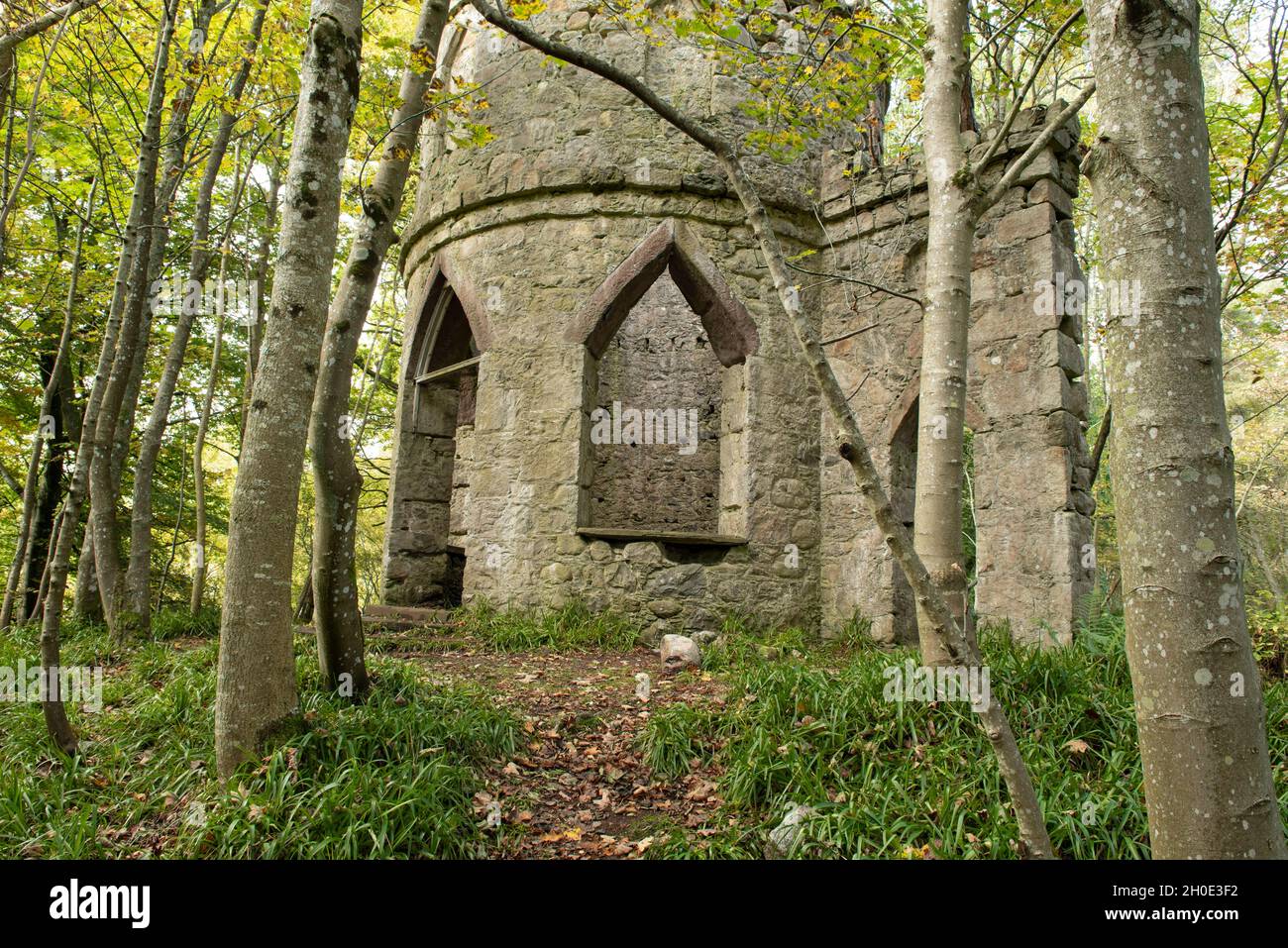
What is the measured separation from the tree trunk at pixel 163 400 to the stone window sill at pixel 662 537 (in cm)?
339

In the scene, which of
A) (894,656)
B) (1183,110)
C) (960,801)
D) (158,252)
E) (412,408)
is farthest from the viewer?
(412,408)

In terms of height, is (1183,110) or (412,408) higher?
(412,408)

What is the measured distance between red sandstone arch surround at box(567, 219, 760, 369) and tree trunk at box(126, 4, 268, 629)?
3.15 m

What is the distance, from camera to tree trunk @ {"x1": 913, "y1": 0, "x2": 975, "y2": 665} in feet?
11.1

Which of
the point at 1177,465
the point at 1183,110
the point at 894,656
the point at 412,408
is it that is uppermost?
the point at 412,408

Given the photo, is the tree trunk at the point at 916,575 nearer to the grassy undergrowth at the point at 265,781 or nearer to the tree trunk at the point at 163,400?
the grassy undergrowth at the point at 265,781

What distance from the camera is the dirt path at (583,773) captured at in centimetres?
314

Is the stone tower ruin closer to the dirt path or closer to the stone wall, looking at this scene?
the stone wall

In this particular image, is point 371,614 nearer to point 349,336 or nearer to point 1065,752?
point 349,336

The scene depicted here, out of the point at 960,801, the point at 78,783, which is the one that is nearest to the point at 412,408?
the point at 78,783

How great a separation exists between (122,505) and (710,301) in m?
6.85

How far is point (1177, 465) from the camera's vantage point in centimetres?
143

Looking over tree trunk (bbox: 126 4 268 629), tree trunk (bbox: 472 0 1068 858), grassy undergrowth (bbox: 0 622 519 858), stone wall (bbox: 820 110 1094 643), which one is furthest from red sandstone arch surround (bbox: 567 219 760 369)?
tree trunk (bbox: 472 0 1068 858)

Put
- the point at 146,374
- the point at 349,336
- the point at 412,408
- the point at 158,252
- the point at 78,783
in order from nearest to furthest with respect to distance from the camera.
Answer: the point at 78,783
the point at 349,336
the point at 158,252
the point at 412,408
the point at 146,374
